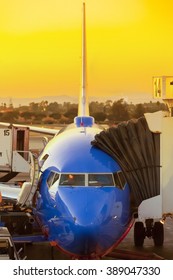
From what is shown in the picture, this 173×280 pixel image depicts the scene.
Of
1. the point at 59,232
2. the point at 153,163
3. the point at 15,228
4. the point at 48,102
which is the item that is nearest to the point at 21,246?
the point at 15,228

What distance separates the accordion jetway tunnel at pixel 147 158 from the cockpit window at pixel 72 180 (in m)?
0.88

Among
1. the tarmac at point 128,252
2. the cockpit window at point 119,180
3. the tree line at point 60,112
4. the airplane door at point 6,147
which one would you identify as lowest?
the tarmac at point 128,252

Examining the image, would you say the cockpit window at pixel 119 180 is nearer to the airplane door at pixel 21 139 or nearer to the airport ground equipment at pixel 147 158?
the airport ground equipment at pixel 147 158

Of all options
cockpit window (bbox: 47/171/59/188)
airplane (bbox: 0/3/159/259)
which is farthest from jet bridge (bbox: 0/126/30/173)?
cockpit window (bbox: 47/171/59/188)

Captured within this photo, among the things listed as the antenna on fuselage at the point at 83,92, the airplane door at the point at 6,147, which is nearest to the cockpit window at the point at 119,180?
the airplane door at the point at 6,147

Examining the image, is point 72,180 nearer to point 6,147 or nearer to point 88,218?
point 88,218

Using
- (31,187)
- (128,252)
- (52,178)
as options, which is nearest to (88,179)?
(52,178)

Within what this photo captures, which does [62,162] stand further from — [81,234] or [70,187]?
[81,234]

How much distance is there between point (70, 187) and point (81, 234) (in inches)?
38.3

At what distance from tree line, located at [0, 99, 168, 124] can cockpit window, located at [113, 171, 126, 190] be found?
35.4 ft

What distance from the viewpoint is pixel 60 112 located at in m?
26.1

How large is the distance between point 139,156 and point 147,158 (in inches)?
5.8

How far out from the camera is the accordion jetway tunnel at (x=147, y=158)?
536 inches

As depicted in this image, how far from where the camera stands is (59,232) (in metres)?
13.2
